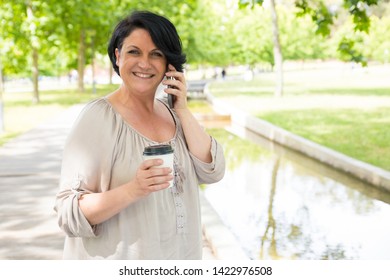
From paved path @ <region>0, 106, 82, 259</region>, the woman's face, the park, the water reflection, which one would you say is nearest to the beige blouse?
the woman's face

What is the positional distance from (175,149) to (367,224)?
16.9ft

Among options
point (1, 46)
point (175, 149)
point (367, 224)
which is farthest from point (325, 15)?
point (1, 46)

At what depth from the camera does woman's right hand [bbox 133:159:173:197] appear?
1.89 meters

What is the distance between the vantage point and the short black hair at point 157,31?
6.71 ft

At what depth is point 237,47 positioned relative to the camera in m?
48.8

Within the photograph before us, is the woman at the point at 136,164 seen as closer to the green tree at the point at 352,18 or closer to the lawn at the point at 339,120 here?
the green tree at the point at 352,18

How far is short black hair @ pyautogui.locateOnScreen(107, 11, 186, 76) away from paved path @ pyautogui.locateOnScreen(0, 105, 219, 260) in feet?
10.4

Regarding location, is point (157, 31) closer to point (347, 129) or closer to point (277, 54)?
point (347, 129)

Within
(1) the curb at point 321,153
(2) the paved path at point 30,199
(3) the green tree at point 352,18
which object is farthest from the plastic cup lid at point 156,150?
(1) the curb at point 321,153

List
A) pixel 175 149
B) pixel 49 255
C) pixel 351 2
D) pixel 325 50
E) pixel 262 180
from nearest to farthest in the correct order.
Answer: pixel 175 149
pixel 49 255
pixel 351 2
pixel 262 180
pixel 325 50

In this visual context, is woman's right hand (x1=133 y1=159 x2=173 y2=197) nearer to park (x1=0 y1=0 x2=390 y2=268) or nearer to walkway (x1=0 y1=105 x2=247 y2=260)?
park (x1=0 y1=0 x2=390 y2=268)

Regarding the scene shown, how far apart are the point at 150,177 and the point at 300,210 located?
5753 millimetres

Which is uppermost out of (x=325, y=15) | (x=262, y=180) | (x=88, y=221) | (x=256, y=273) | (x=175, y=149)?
(x=325, y=15)

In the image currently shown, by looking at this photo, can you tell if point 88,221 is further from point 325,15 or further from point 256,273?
point 325,15
